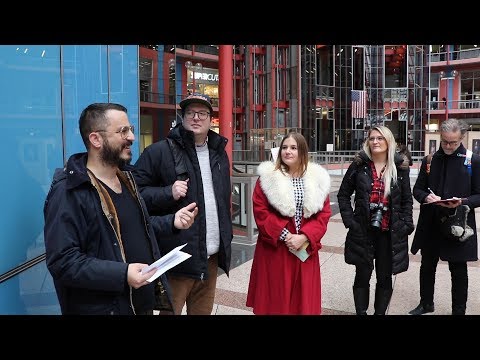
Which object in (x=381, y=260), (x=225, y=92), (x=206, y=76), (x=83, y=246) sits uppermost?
(x=206, y=76)

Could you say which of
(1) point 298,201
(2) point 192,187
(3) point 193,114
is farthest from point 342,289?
(3) point 193,114

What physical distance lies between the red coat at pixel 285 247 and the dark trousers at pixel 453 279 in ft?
5.17

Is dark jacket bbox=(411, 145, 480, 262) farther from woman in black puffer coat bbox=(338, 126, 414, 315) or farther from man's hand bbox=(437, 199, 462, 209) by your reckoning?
woman in black puffer coat bbox=(338, 126, 414, 315)

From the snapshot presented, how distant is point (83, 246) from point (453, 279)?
3.67 meters

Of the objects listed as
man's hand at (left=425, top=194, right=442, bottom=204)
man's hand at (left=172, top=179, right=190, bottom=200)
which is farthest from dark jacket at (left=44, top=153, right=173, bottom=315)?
man's hand at (left=425, top=194, right=442, bottom=204)

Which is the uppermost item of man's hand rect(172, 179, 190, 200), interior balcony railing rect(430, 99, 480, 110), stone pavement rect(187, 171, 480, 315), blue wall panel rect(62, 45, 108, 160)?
interior balcony railing rect(430, 99, 480, 110)

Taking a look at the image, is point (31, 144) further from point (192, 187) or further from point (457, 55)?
point (457, 55)

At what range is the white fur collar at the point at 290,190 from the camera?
3330mm

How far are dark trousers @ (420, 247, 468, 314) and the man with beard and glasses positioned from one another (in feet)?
10.4

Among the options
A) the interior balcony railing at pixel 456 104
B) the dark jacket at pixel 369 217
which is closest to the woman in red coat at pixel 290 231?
the dark jacket at pixel 369 217

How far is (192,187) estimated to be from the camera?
9.68 ft

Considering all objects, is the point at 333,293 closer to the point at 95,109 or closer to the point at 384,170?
the point at 384,170

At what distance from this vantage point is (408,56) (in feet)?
135

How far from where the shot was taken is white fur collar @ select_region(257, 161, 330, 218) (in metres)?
3.33
